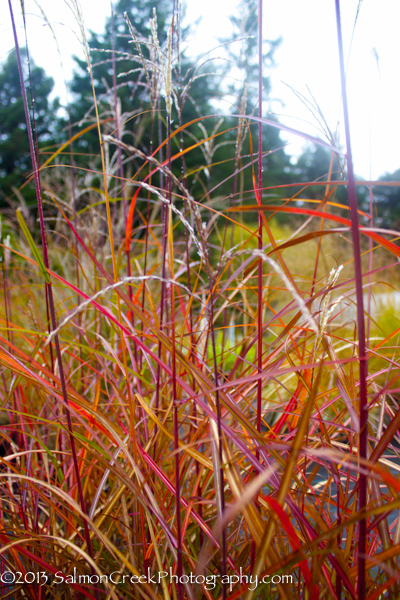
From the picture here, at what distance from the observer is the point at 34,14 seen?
63 cm

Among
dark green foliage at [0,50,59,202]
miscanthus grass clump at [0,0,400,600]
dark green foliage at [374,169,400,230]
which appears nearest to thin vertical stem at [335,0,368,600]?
miscanthus grass clump at [0,0,400,600]

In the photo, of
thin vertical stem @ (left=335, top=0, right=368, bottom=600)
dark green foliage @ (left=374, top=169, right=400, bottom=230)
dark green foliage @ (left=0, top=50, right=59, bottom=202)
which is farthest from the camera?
dark green foliage @ (left=374, top=169, right=400, bottom=230)

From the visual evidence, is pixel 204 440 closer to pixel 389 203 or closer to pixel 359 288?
pixel 359 288

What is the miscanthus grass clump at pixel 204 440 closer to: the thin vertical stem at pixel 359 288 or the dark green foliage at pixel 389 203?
the thin vertical stem at pixel 359 288

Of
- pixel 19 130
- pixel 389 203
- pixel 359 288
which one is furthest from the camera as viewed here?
pixel 389 203

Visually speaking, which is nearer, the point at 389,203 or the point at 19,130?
the point at 19,130

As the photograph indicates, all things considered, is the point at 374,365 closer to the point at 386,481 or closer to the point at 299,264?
the point at 386,481

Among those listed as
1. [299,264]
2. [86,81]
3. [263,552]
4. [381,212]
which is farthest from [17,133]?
[381,212]

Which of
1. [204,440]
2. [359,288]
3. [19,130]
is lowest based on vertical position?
[204,440]

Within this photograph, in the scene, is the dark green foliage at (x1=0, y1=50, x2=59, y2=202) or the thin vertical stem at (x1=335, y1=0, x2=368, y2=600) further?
the dark green foliage at (x1=0, y1=50, x2=59, y2=202)

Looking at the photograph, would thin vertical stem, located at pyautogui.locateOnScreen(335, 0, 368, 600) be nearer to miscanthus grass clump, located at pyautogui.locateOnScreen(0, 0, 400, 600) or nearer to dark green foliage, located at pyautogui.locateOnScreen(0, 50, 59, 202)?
miscanthus grass clump, located at pyautogui.locateOnScreen(0, 0, 400, 600)

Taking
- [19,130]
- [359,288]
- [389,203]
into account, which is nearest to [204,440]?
[359,288]

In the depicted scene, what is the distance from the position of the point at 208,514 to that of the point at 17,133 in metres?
12.7

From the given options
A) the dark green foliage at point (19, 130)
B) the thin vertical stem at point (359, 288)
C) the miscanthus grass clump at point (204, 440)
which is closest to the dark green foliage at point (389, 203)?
the dark green foliage at point (19, 130)
